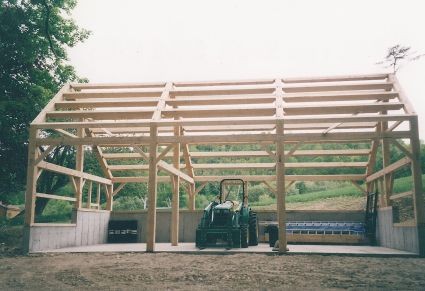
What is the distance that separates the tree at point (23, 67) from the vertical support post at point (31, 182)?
20.9 feet

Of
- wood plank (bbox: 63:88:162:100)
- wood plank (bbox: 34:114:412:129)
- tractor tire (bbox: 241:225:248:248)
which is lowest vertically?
tractor tire (bbox: 241:225:248:248)

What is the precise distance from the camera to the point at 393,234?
1138 cm

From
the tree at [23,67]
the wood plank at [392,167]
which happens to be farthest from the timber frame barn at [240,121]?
the tree at [23,67]

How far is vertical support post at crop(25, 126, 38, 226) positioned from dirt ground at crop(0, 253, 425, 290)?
1727 millimetres

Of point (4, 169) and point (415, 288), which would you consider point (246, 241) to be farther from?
point (4, 169)

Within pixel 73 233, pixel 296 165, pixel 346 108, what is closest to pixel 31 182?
pixel 73 233

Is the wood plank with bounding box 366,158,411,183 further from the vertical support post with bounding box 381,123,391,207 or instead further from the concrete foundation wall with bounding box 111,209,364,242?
the concrete foundation wall with bounding box 111,209,364,242

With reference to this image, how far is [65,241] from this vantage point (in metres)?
12.6

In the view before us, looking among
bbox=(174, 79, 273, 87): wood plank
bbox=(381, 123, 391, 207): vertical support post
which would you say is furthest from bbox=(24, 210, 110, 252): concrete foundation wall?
bbox=(381, 123, 391, 207): vertical support post

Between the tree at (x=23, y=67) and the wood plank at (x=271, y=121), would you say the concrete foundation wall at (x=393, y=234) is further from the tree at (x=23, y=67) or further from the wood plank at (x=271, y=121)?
the tree at (x=23, y=67)

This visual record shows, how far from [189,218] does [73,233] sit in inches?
193

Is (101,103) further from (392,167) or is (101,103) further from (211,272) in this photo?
(392,167)

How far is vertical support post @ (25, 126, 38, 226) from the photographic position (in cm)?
1056

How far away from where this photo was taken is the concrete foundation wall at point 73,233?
1067 centimetres
